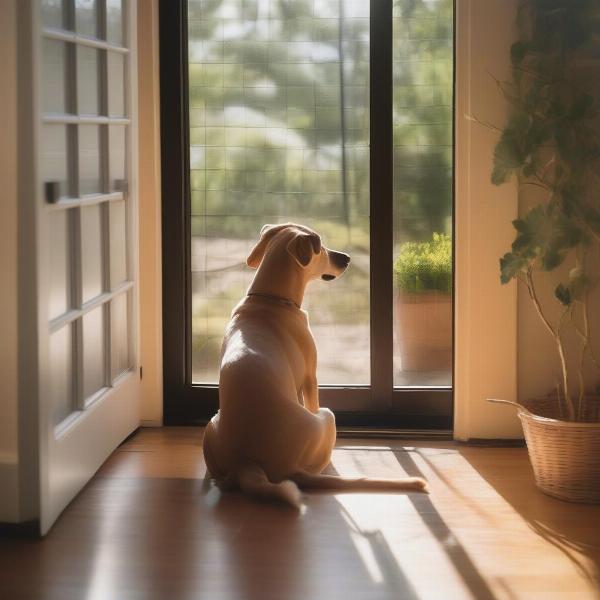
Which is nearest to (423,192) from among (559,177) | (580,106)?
(559,177)

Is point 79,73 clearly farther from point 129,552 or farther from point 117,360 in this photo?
point 129,552

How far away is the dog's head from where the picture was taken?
3.65 m

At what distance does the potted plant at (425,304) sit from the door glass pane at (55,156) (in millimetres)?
1438

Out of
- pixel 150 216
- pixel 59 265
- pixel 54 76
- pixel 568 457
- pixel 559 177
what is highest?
pixel 54 76

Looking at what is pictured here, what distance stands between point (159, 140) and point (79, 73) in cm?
79

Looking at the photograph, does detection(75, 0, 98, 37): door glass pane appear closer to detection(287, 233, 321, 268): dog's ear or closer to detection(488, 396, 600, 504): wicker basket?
detection(287, 233, 321, 268): dog's ear

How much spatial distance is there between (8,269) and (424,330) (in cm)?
179

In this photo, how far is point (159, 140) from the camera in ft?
14.1

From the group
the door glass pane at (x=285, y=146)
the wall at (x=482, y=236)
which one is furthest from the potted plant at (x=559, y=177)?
the door glass pane at (x=285, y=146)

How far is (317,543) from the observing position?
3.08 meters

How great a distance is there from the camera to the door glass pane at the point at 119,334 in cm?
397

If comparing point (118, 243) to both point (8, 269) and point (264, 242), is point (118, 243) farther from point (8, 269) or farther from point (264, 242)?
point (8, 269)

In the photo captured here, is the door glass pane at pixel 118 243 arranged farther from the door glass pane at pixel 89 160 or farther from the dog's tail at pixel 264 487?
the dog's tail at pixel 264 487

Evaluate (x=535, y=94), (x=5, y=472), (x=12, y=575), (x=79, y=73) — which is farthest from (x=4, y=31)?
(x=535, y=94)
